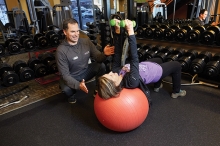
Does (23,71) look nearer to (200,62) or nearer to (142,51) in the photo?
(142,51)

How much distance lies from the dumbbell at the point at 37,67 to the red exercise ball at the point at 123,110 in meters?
1.21

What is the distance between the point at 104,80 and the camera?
53.7 inches

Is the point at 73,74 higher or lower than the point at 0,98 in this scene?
higher

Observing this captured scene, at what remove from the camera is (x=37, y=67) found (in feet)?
7.54

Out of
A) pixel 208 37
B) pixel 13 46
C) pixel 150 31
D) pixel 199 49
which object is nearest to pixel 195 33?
pixel 208 37

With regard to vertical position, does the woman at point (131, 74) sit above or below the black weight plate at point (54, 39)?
below

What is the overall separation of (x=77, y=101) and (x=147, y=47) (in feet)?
4.85

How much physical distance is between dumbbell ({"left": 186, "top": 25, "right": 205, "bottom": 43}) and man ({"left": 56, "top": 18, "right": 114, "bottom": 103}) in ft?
4.00

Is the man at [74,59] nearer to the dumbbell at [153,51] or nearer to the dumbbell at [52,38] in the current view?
the dumbbell at [52,38]

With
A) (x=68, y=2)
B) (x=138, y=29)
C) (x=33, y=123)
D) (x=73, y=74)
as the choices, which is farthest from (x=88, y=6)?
(x=33, y=123)

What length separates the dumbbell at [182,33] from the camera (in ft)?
8.20

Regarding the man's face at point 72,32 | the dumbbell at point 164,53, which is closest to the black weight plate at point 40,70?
the man's face at point 72,32

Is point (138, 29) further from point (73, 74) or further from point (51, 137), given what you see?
point (51, 137)

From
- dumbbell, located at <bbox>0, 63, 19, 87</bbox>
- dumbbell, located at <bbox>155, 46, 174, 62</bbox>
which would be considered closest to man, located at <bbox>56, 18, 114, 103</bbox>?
dumbbell, located at <bbox>0, 63, 19, 87</bbox>
